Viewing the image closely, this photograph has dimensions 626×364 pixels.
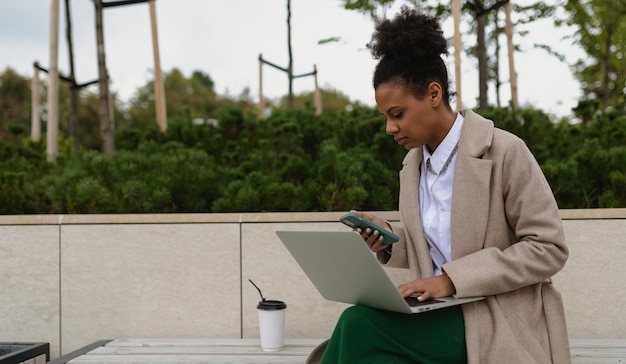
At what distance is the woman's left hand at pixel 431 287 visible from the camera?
77.5 inches

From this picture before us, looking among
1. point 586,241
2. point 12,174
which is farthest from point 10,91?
point 586,241

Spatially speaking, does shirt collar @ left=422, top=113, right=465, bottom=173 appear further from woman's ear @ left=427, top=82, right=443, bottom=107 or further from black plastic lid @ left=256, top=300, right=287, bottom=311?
black plastic lid @ left=256, top=300, right=287, bottom=311

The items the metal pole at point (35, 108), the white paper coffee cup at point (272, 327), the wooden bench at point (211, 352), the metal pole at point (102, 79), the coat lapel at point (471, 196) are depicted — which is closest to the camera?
the coat lapel at point (471, 196)

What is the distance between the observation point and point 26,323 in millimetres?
3459

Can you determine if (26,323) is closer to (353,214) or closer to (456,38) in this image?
(353,214)

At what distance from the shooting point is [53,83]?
520cm

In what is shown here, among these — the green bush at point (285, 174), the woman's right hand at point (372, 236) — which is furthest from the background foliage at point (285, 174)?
the woman's right hand at point (372, 236)

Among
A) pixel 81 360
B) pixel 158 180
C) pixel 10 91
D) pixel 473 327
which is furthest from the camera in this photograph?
pixel 10 91

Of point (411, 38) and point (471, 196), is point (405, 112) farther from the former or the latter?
point (471, 196)

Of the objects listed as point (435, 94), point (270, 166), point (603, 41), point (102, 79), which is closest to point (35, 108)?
point (102, 79)

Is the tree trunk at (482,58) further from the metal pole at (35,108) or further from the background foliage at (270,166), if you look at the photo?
the metal pole at (35,108)

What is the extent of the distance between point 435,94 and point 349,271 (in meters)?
0.61

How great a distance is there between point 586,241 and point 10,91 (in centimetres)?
2839

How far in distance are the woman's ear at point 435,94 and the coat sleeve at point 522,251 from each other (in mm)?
288
